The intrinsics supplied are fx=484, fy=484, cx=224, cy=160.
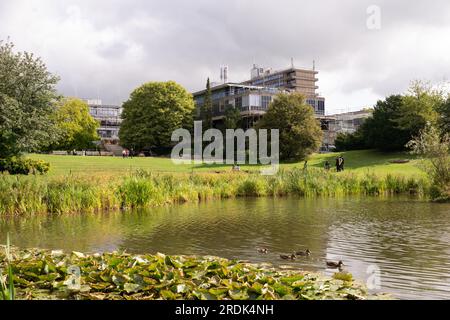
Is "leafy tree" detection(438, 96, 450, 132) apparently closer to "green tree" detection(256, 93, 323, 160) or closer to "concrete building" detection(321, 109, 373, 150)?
"green tree" detection(256, 93, 323, 160)

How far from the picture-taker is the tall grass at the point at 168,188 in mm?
19812

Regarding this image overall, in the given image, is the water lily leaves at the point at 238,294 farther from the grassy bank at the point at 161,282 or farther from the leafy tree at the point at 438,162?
A: the leafy tree at the point at 438,162

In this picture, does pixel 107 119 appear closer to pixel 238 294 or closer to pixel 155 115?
pixel 155 115

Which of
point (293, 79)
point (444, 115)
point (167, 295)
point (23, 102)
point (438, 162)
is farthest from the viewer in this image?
point (293, 79)

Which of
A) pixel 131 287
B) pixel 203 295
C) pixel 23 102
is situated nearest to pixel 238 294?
pixel 203 295

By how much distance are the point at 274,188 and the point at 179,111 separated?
52.6 m

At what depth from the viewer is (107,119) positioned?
14075 centimetres

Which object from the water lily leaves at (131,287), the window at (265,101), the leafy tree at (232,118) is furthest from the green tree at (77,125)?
the water lily leaves at (131,287)

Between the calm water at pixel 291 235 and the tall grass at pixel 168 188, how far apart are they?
1142 millimetres

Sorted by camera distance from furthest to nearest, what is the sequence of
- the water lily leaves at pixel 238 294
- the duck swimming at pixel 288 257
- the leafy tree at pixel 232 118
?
the leafy tree at pixel 232 118 → the duck swimming at pixel 288 257 → the water lily leaves at pixel 238 294

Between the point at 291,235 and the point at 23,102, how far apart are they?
2216cm

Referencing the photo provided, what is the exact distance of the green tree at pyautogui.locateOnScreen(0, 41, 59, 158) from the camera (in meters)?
29.0

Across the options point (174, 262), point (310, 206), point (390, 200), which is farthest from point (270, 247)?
point (390, 200)
